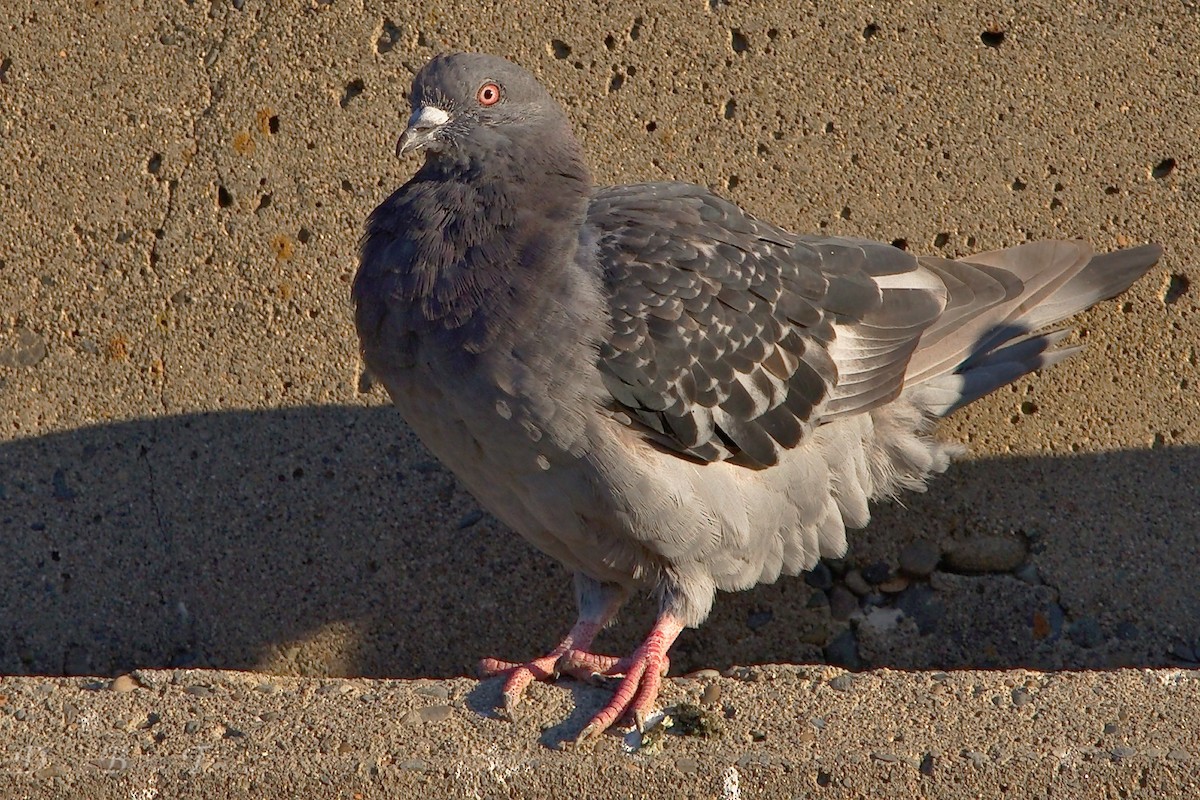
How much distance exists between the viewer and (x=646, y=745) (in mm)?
3607

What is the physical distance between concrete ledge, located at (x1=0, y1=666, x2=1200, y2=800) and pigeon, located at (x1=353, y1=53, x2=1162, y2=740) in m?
0.23

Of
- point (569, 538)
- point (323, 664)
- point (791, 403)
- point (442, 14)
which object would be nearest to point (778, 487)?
point (791, 403)

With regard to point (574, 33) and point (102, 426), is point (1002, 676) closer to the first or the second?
point (574, 33)

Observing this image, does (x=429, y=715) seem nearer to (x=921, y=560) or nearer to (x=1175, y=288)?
(x=921, y=560)

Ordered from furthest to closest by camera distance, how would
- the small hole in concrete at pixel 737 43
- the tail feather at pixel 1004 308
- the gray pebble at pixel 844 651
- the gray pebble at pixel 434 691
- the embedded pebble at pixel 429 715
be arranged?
the small hole in concrete at pixel 737 43 → the gray pebble at pixel 844 651 → the tail feather at pixel 1004 308 → the gray pebble at pixel 434 691 → the embedded pebble at pixel 429 715

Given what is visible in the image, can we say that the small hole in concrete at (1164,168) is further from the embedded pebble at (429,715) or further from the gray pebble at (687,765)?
the embedded pebble at (429,715)

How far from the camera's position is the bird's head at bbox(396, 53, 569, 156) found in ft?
12.9

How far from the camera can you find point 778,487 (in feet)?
13.2

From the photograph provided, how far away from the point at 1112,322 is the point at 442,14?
8.60 ft

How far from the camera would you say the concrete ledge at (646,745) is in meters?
3.41

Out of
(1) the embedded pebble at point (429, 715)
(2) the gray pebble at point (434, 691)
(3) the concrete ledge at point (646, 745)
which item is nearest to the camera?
(3) the concrete ledge at point (646, 745)

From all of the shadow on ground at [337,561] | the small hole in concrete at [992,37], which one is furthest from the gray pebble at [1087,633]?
the small hole in concrete at [992,37]

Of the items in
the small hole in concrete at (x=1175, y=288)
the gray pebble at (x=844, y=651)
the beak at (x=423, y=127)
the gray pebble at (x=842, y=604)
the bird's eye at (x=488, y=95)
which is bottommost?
the gray pebble at (x=844, y=651)

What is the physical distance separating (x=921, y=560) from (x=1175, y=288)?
129 centimetres
